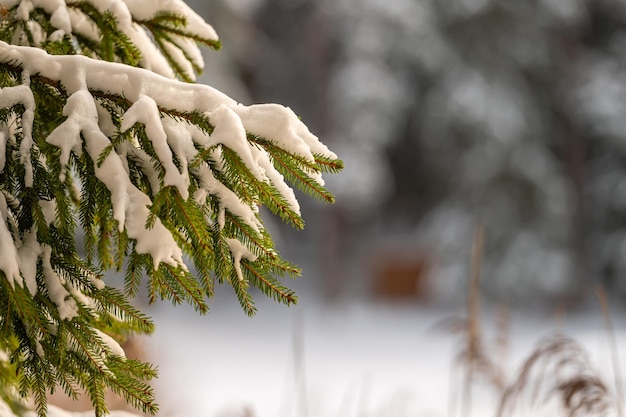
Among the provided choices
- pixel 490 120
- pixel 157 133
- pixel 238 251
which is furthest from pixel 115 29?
pixel 490 120

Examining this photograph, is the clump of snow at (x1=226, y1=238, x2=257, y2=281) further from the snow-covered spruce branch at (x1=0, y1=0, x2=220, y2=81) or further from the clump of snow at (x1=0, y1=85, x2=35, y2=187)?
the snow-covered spruce branch at (x1=0, y1=0, x2=220, y2=81)

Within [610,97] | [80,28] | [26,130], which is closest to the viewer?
[26,130]

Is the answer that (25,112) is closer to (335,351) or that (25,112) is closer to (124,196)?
(124,196)

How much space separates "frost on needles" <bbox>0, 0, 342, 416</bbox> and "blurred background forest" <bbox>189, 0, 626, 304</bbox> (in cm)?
1191

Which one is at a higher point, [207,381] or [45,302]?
[207,381]

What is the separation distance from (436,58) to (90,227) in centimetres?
1378

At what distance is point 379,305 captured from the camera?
16.6 metres

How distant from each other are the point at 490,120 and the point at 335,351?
16.2 feet

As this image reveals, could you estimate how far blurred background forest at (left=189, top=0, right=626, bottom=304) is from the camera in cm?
1388

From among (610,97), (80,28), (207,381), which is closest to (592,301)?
(610,97)

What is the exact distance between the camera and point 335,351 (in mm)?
12961

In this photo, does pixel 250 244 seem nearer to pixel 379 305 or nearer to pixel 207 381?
pixel 207 381

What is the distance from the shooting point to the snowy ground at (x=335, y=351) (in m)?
9.20

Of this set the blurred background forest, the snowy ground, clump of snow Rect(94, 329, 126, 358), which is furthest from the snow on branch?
the blurred background forest
